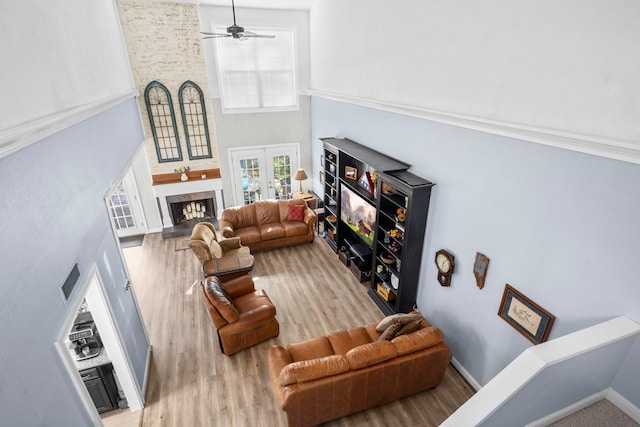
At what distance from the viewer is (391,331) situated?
12.4 ft

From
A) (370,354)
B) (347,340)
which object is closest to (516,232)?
(370,354)

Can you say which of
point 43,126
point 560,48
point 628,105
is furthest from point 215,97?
point 628,105

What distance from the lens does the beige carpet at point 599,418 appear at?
2.37 metres

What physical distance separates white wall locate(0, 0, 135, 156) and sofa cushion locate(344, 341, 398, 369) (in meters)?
3.17

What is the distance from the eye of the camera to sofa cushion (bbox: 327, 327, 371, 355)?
403cm

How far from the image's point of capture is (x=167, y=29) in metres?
6.96

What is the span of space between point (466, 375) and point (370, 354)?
63.6 inches

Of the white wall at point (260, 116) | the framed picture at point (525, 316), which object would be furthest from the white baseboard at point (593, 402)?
the white wall at point (260, 116)

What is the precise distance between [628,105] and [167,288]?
6.55m

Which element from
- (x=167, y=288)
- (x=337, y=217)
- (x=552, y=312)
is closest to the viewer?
(x=552, y=312)

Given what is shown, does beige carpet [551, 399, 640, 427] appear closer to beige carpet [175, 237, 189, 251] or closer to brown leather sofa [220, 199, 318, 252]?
brown leather sofa [220, 199, 318, 252]

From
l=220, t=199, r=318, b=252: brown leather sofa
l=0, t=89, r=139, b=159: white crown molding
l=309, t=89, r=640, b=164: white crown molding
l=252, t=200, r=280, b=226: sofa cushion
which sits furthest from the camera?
l=252, t=200, r=280, b=226: sofa cushion

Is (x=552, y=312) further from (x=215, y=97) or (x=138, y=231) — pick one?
(x=138, y=231)

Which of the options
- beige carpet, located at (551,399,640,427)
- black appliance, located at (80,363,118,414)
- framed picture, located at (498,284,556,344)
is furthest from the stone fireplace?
beige carpet, located at (551,399,640,427)
